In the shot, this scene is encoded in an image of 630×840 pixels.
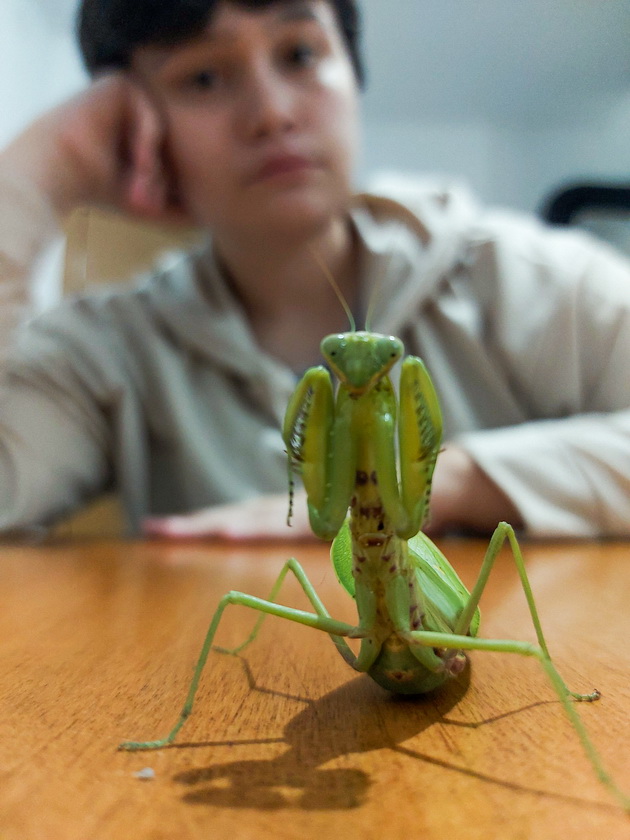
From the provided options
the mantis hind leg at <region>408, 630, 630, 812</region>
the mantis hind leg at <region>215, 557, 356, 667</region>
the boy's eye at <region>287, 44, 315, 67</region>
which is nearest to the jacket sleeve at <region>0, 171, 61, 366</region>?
the boy's eye at <region>287, 44, 315, 67</region>

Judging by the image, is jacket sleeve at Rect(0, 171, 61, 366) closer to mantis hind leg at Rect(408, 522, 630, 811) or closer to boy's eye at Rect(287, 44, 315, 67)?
boy's eye at Rect(287, 44, 315, 67)

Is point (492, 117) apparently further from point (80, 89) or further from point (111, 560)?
point (111, 560)

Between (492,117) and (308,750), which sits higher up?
(492,117)

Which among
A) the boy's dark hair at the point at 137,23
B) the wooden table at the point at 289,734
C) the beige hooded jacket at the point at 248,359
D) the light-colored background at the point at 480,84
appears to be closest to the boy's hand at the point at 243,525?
the beige hooded jacket at the point at 248,359

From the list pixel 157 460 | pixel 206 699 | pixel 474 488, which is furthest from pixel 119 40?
pixel 206 699

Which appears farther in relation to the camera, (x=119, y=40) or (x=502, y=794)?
(x=119, y=40)

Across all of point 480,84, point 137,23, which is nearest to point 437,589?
point 137,23
